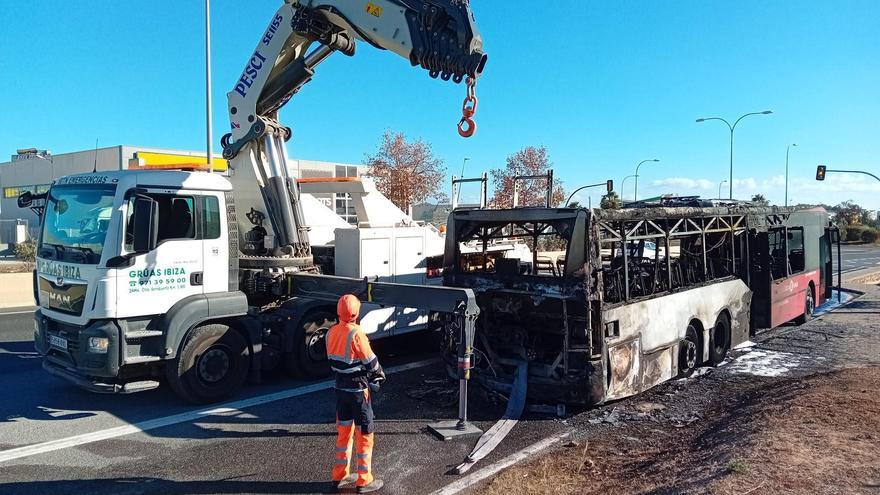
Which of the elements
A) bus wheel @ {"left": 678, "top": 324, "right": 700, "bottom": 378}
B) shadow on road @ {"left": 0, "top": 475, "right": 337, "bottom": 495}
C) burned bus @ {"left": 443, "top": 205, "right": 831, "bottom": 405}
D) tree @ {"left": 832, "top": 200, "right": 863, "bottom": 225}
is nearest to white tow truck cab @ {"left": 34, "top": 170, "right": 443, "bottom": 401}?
shadow on road @ {"left": 0, "top": 475, "right": 337, "bottom": 495}

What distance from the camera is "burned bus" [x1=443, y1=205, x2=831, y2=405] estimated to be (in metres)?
6.66

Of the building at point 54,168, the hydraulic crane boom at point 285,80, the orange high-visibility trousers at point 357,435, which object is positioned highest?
the building at point 54,168

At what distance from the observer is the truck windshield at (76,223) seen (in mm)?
6523

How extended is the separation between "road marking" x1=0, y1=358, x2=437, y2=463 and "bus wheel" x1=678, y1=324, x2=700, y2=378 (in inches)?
185

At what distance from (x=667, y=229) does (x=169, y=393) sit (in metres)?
6.78

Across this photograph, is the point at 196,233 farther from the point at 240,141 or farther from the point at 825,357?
the point at 825,357

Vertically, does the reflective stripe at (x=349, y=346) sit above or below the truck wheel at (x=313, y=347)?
above

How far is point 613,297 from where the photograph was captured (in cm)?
743

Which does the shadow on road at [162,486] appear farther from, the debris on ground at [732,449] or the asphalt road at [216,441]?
the debris on ground at [732,449]

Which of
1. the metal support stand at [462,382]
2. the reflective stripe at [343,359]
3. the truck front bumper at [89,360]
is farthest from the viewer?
the truck front bumper at [89,360]

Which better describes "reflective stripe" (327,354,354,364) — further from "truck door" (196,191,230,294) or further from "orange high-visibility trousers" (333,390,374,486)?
"truck door" (196,191,230,294)

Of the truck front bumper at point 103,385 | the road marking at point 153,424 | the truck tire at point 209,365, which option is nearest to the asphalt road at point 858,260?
the road marking at point 153,424

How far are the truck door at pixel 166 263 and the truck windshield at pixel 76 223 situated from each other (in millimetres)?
295

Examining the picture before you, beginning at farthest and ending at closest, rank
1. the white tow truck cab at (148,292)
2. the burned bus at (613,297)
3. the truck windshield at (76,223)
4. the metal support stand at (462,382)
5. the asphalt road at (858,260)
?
the asphalt road at (858,260)
the burned bus at (613,297)
the truck windshield at (76,223)
the white tow truck cab at (148,292)
the metal support stand at (462,382)
